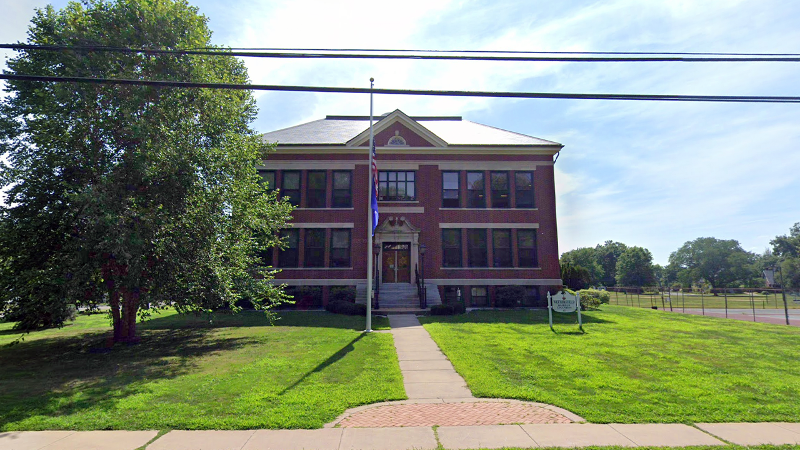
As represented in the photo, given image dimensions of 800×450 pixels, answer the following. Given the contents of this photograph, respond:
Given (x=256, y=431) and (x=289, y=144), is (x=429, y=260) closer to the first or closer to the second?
(x=289, y=144)

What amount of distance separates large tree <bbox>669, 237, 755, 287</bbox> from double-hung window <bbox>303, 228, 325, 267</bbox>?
122m

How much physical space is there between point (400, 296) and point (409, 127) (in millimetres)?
10723

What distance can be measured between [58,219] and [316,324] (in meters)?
9.31

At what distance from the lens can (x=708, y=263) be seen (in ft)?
393

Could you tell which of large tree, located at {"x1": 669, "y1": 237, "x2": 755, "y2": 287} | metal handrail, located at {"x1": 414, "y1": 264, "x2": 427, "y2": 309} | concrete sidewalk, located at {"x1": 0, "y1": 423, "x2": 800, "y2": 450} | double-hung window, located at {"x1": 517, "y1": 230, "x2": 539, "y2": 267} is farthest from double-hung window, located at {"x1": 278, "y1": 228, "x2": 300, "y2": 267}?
large tree, located at {"x1": 669, "y1": 237, "x2": 755, "y2": 287}

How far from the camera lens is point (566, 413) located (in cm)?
625

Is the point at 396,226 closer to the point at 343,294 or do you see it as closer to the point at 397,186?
the point at 397,186

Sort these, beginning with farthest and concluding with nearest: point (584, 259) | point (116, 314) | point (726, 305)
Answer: point (584, 259) < point (726, 305) < point (116, 314)

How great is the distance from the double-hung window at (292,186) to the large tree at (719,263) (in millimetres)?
123711

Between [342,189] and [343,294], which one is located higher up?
[342,189]

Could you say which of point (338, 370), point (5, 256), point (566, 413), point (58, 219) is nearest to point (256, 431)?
point (338, 370)

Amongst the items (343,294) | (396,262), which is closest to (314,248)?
(343,294)

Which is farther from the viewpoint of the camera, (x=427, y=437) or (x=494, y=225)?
(x=494, y=225)

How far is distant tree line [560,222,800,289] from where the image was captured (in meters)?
103
